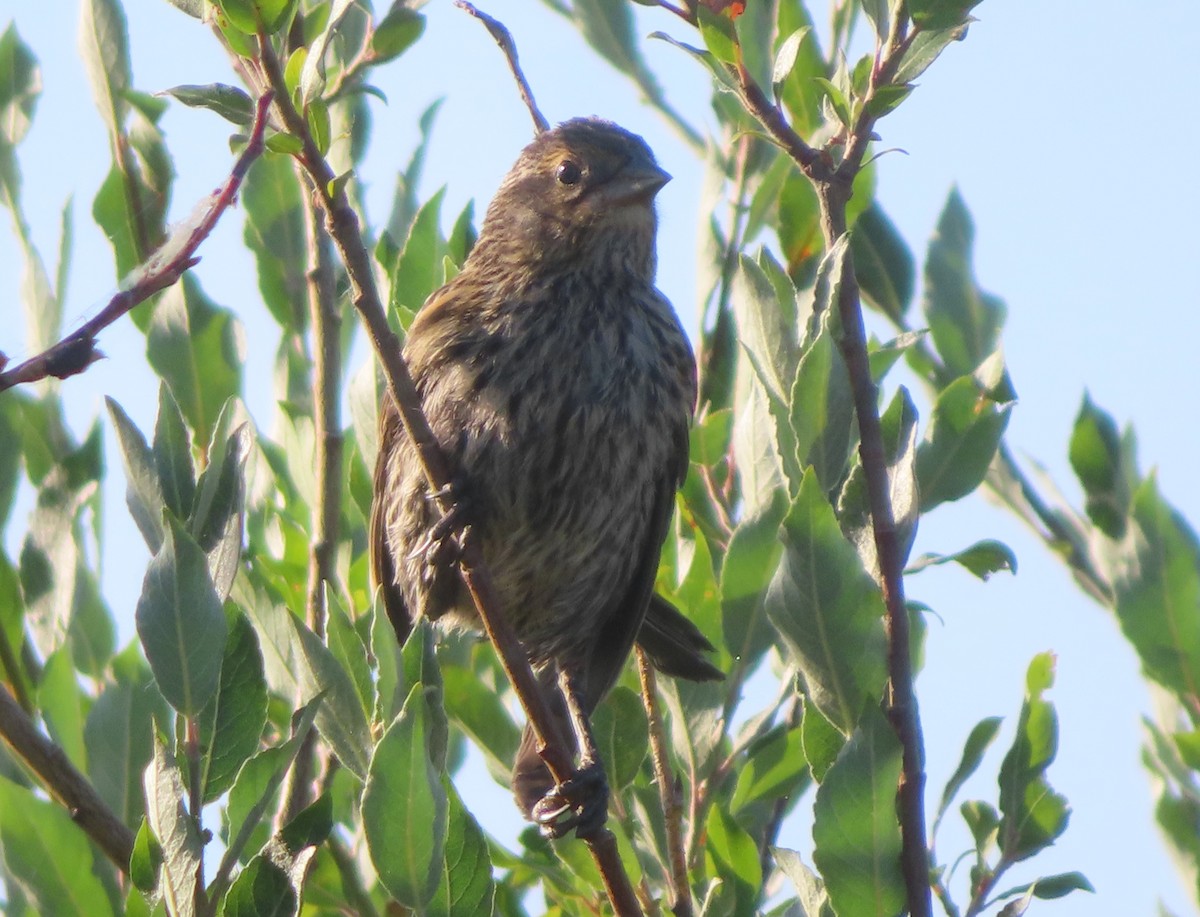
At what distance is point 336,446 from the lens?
3086 millimetres

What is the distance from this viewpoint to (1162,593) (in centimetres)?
233

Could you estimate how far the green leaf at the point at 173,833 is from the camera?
1863mm

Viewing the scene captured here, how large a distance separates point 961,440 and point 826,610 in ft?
1.45

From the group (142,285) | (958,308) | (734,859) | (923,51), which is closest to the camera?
(142,285)

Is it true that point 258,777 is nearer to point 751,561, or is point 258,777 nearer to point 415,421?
point 415,421

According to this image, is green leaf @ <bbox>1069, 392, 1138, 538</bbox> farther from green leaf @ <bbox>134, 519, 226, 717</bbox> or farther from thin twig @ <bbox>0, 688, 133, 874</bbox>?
thin twig @ <bbox>0, 688, 133, 874</bbox>

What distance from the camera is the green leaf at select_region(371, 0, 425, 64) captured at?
115 inches

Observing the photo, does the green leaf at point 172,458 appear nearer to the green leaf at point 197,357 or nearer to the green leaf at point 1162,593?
the green leaf at point 197,357

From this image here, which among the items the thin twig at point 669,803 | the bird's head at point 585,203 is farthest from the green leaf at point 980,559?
the bird's head at point 585,203

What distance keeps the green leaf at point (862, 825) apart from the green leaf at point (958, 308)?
1.03 meters

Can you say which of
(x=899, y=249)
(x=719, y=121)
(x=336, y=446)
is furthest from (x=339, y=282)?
(x=899, y=249)

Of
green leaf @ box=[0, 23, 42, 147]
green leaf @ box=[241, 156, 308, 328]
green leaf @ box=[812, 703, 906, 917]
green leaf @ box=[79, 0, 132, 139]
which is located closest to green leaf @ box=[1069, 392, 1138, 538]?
green leaf @ box=[812, 703, 906, 917]

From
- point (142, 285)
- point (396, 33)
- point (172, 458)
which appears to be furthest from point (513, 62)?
point (142, 285)

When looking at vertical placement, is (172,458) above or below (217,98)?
below
